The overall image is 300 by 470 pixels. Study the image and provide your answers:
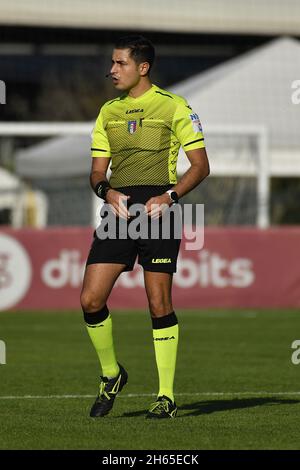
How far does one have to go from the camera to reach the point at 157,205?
25.8 ft

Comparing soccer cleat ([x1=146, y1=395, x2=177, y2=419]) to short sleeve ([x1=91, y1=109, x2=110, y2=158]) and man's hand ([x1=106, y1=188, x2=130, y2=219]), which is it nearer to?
man's hand ([x1=106, y1=188, x2=130, y2=219])

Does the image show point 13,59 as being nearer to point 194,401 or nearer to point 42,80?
point 42,80

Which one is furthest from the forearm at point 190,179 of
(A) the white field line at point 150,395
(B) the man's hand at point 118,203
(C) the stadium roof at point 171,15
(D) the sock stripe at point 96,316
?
(C) the stadium roof at point 171,15

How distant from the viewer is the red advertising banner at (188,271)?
1977 cm

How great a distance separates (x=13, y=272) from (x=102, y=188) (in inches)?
455

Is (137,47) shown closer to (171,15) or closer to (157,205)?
(157,205)

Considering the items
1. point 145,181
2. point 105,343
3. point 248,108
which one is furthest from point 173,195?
point 248,108

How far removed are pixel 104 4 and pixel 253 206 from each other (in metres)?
21.6

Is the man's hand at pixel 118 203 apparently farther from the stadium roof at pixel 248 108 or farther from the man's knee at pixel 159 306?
the stadium roof at pixel 248 108

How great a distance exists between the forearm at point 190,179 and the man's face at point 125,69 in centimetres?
65

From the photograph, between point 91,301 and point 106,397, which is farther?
point 106,397

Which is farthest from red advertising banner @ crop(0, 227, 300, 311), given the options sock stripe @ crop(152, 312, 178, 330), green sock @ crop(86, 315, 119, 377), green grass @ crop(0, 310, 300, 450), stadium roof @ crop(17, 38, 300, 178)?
sock stripe @ crop(152, 312, 178, 330)

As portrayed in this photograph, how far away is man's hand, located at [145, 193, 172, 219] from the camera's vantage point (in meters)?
7.86
